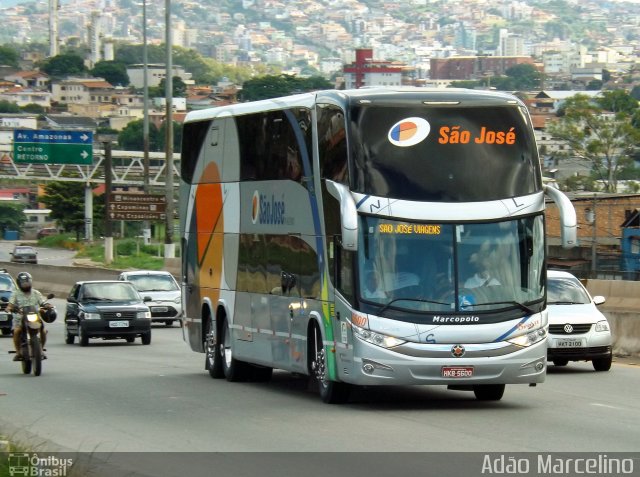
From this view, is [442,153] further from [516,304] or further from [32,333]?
[32,333]

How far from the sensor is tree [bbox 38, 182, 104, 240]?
135625 millimetres

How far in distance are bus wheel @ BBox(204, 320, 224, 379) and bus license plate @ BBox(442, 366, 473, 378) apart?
6668mm

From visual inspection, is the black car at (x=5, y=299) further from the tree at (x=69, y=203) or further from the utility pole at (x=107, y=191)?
the tree at (x=69, y=203)

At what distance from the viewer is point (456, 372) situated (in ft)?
56.9

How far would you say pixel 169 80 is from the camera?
4953 cm

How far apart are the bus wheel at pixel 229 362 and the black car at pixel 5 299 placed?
15856 mm

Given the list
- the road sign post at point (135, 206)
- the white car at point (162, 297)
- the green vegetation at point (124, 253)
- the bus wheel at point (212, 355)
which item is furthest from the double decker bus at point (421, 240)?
the road sign post at point (135, 206)

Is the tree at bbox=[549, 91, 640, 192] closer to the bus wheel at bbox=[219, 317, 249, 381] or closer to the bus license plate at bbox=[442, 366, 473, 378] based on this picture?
the bus wheel at bbox=[219, 317, 249, 381]

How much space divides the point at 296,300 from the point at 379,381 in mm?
2584

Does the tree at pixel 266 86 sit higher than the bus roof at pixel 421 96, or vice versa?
the tree at pixel 266 86

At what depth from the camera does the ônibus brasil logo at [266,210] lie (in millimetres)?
20328

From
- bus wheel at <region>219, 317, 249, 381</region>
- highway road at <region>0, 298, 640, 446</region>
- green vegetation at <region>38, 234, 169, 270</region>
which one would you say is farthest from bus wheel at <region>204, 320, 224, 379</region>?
green vegetation at <region>38, 234, 169, 270</region>
